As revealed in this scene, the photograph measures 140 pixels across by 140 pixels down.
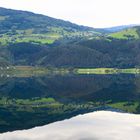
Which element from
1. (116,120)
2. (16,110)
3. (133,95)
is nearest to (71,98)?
(133,95)

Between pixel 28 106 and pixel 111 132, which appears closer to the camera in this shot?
pixel 111 132

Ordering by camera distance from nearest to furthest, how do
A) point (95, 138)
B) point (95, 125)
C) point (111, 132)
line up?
point (95, 138), point (111, 132), point (95, 125)

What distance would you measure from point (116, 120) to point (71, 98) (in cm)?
7947

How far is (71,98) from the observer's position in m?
146

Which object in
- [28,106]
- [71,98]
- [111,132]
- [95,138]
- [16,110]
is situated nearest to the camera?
[95,138]

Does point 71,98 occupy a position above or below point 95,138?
below

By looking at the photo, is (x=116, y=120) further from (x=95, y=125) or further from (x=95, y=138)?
(x=95, y=138)

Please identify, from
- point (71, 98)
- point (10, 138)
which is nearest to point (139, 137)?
point (10, 138)

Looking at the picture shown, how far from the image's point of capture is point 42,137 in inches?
1980

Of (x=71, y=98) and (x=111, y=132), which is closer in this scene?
(x=111, y=132)

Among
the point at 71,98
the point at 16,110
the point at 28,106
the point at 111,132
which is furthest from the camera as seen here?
the point at 71,98

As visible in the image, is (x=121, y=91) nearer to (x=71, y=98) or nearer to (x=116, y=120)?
(x=71, y=98)

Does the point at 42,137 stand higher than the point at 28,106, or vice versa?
the point at 42,137

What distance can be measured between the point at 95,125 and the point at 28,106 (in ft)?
195
